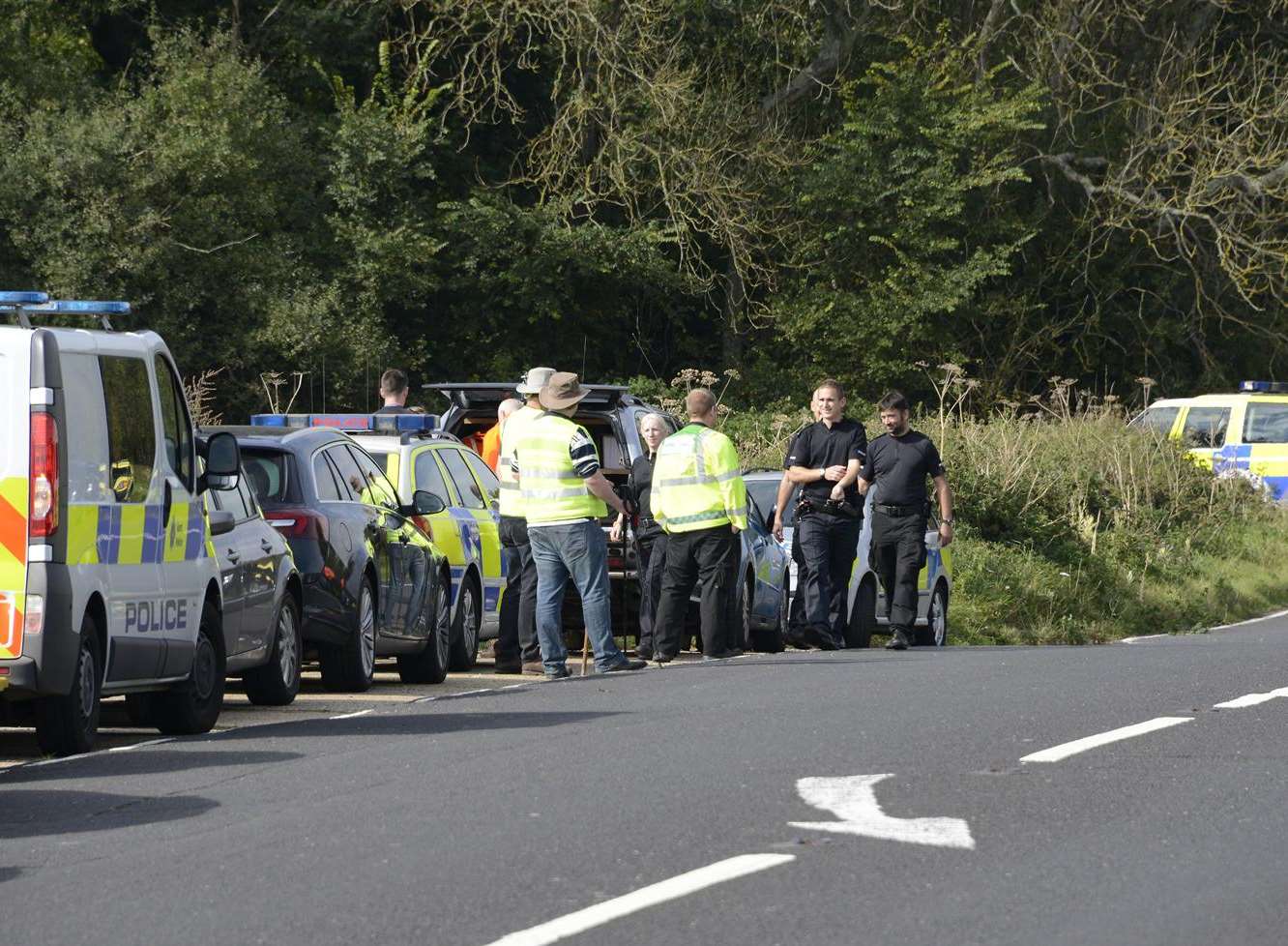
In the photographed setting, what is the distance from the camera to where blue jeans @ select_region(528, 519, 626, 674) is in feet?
46.2

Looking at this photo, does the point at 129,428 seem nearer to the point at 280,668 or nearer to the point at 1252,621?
the point at 280,668

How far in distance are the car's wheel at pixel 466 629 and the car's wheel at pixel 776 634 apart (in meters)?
2.44

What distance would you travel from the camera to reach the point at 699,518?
49.3 feet

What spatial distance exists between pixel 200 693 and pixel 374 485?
3454mm

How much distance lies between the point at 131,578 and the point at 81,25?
2440 cm

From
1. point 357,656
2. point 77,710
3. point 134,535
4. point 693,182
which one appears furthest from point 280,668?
point 693,182

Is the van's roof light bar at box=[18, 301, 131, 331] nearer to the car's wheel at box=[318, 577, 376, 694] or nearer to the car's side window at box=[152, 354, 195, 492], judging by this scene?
the car's side window at box=[152, 354, 195, 492]

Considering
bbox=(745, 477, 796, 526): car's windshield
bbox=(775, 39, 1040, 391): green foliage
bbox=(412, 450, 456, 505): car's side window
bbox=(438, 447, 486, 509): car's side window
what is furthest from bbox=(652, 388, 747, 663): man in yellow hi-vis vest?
bbox=(775, 39, 1040, 391): green foliage

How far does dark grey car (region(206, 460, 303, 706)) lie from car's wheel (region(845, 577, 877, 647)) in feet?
19.8

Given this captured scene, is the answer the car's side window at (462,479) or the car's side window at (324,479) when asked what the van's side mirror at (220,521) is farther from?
the car's side window at (462,479)

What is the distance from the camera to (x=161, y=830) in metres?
A: 7.70

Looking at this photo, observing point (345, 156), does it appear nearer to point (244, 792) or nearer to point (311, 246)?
point (311, 246)

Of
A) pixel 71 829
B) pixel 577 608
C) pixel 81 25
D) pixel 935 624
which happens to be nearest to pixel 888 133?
pixel 81 25

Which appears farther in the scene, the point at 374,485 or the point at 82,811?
the point at 374,485
